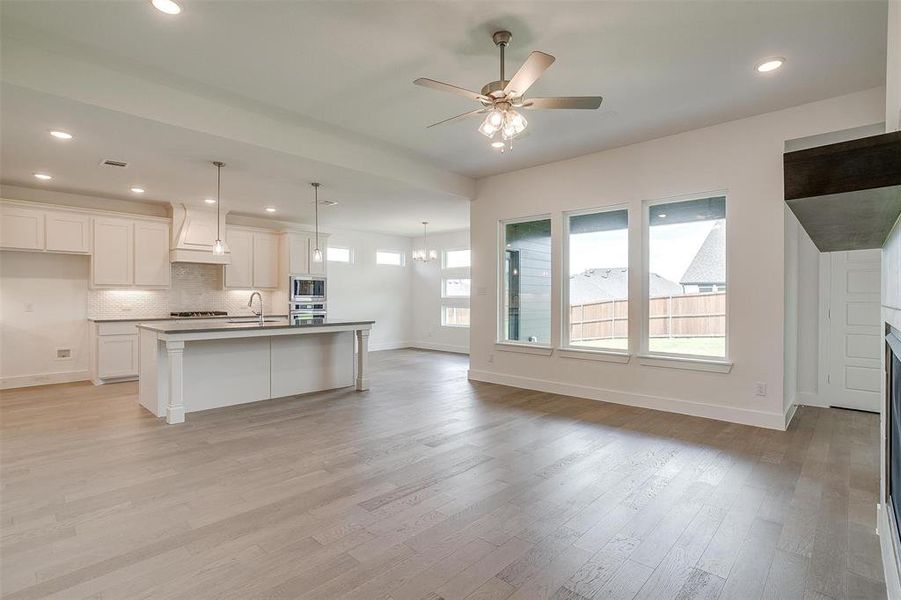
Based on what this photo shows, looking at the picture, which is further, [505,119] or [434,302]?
[434,302]

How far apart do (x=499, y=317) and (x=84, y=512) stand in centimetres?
488

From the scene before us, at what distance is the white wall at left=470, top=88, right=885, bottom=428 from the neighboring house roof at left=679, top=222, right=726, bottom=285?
144 millimetres

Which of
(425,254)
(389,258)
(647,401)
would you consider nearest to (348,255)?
(389,258)

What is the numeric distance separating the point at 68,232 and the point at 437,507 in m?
6.78

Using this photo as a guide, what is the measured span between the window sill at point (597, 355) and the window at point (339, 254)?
19.3ft

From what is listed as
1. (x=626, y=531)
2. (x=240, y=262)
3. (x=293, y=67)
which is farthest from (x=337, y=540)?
(x=240, y=262)

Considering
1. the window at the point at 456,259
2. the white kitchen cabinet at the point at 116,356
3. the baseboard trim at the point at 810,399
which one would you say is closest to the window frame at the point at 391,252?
the window at the point at 456,259

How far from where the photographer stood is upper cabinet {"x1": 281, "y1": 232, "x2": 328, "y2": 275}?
8.33 meters

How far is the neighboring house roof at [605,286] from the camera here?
16.4ft

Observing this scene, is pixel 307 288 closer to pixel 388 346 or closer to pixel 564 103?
pixel 388 346

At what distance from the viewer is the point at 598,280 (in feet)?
18.1

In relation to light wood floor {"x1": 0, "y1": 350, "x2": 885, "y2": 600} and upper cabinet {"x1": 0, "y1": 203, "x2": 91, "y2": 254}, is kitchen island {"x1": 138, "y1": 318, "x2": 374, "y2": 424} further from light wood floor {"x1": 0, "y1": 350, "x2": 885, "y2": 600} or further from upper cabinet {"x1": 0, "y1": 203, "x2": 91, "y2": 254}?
upper cabinet {"x1": 0, "y1": 203, "x2": 91, "y2": 254}

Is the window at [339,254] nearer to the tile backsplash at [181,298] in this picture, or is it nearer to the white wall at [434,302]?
the tile backsplash at [181,298]

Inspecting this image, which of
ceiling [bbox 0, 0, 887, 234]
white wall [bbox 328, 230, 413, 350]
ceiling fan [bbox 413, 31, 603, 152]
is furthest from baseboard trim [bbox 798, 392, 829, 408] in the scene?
white wall [bbox 328, 230, 413, 350]
